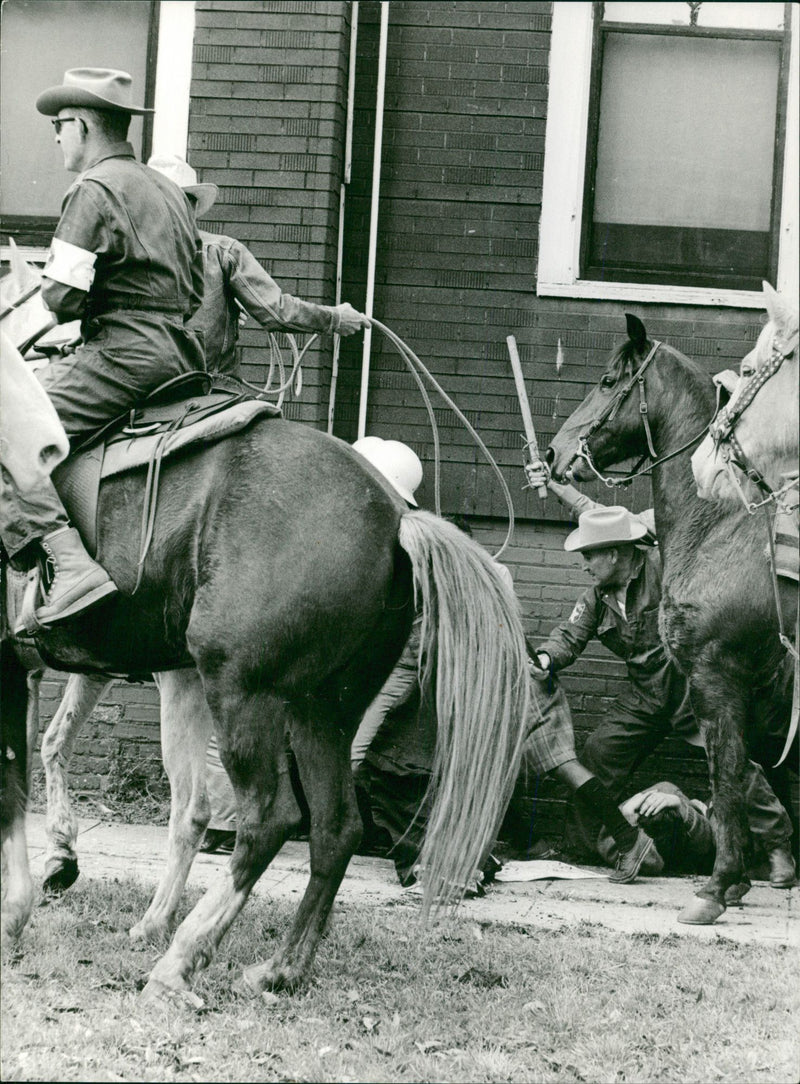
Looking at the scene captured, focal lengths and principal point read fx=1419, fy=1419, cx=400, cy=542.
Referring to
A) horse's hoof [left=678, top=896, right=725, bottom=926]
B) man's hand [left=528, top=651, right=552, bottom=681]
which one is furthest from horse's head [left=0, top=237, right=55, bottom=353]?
horse's hoof [left=678, top=896, right=725, bottom=926]

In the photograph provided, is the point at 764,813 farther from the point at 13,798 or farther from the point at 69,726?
the point at 13,798

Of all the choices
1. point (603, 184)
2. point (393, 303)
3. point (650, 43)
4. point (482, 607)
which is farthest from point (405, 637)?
point (650, 43)

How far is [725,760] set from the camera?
6539 millimetres

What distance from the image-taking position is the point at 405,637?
5246 mm

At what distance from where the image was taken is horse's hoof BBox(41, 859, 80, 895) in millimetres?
6055

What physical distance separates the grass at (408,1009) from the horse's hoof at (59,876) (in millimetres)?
71

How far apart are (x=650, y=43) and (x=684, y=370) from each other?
8.24 feet

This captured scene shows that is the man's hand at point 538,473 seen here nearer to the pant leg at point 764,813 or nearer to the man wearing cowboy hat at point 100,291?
the pant leg at point 764,813

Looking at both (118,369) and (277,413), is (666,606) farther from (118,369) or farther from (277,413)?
(118,369)

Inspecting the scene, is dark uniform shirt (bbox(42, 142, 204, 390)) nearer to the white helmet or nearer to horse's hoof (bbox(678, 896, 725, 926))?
the white helmet

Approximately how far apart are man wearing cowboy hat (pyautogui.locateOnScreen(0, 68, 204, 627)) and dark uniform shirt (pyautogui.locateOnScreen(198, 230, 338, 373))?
559 mm

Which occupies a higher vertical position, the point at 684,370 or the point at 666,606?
the point at 684,370

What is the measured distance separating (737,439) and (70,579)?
7.78ft

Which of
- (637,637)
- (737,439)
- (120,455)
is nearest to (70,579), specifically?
(120,455)
